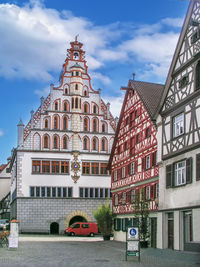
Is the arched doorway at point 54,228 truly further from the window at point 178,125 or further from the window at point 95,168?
the window at point 178,125

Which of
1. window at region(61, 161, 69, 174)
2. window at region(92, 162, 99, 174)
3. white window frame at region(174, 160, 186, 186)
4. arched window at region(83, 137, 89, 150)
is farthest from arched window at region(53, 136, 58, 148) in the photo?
white window frame at region(174, 160, 186, 186)

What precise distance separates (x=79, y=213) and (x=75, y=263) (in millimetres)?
36806

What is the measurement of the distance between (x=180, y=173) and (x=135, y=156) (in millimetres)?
10045

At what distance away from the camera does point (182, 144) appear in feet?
87.9

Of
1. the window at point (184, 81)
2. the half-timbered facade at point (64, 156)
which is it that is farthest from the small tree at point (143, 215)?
the half-timbered facade at point (64, 156)

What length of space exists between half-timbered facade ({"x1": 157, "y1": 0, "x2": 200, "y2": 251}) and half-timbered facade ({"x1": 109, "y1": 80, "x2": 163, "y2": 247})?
2565 millimetres

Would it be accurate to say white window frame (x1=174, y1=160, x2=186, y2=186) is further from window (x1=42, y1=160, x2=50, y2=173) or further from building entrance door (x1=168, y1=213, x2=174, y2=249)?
window (x1=42, y1=160, x2=50, y2=173)

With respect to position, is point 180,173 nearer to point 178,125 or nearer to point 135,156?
point 178,125

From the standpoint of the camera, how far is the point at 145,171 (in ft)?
112

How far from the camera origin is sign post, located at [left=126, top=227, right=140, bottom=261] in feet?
69.6

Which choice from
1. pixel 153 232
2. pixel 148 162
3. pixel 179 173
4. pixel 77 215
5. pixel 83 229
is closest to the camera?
pixel 179 173

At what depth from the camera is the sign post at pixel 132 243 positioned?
21219mm

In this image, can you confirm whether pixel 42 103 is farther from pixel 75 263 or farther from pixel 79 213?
pixel 75 263

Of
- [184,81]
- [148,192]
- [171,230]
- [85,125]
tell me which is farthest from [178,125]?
[85,125]
